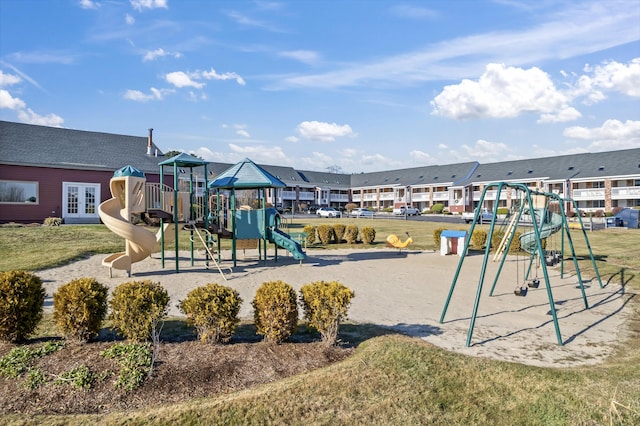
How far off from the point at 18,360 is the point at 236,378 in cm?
286

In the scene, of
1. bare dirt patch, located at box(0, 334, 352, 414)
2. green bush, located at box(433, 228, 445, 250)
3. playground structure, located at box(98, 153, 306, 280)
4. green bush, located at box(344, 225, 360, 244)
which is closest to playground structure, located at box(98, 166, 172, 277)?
playground structure, located at box(98, 153, 306, 280)

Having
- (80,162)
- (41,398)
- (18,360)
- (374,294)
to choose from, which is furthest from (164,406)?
(80,162)

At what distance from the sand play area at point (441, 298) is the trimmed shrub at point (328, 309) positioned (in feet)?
5.63

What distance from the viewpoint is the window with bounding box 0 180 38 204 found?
28.9 metres

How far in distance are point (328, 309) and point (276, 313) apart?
77 cm

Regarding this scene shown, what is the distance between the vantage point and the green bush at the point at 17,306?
248 inches

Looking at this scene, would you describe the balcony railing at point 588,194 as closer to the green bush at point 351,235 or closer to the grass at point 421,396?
the green bush at point 351,235

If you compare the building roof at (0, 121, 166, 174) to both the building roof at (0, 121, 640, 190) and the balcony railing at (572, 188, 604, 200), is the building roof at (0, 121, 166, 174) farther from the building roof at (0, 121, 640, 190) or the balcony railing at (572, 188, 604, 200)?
the balcony railing at (572, 188, 604, 200)

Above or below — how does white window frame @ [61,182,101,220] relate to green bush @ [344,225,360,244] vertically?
above

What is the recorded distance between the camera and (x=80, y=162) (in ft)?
104

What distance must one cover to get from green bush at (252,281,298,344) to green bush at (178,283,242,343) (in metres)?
0.39

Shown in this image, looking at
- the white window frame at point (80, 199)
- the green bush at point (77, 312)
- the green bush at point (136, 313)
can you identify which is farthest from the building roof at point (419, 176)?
the green bush at point (77, 312)

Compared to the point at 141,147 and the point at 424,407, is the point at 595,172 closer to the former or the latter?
the point at 141,147

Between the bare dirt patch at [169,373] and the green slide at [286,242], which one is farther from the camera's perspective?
the green slide at [286,242]
